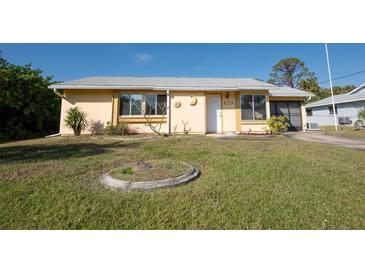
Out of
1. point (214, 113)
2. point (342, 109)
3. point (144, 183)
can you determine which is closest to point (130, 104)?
point (214, 113)

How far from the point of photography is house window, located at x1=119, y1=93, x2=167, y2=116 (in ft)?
35.2

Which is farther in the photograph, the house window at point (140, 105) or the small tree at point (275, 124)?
the house window at point (140, 105)

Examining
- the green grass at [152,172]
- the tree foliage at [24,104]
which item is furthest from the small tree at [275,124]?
the tree foliage at [24,104]

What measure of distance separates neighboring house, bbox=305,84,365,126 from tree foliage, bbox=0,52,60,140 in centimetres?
3110

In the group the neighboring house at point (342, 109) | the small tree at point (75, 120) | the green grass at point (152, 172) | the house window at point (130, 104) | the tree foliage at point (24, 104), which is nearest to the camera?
the green grass at point (152, 172)

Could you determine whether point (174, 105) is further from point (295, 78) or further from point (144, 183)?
point (295, 78)

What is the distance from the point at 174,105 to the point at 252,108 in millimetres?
5121

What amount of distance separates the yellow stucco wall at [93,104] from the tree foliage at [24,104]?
5.46 metres

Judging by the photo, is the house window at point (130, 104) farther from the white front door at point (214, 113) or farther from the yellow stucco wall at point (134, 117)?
the white front door at point (214, 113)

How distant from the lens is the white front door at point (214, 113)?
1106 centimetres
